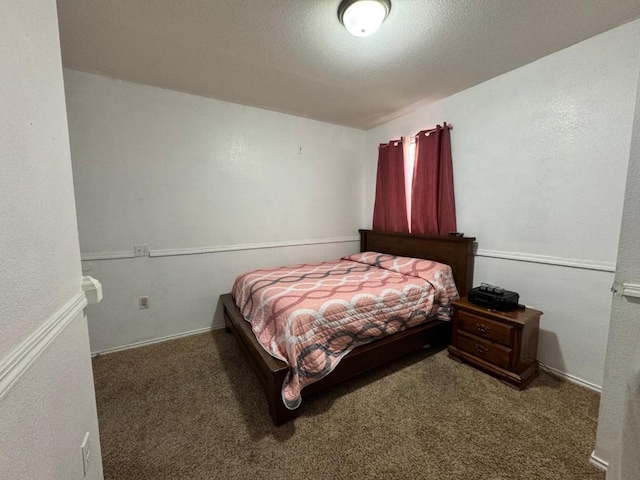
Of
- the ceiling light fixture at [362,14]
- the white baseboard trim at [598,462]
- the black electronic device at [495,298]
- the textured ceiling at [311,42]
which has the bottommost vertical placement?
the white baseboard trim at [598,462]

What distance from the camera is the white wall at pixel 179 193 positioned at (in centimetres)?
230

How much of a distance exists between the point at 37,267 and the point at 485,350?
2.61 metres

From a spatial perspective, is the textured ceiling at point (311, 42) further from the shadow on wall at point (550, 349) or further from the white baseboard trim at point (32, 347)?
the shadow on wall at point (550, 349)

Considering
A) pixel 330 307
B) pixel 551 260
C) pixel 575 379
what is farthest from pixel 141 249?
pixel 575 379

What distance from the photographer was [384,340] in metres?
2.04

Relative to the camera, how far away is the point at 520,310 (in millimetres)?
2051

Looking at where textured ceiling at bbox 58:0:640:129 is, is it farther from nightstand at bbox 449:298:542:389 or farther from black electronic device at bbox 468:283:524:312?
nightstand at bbox 449:298:542:389

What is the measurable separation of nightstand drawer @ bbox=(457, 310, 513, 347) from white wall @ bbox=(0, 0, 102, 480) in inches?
96.1

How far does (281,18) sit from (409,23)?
2.69 ft

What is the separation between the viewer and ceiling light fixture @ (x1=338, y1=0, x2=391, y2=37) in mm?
1465

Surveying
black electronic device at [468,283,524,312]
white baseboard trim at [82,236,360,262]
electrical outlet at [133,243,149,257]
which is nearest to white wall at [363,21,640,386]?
black electronic device at [468,283,524,312]

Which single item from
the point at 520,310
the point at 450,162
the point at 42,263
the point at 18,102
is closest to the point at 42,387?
the point at 42,263

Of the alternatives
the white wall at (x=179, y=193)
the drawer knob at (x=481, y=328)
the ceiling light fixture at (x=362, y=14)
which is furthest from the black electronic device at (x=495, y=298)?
the ceiling light fixture at (x=362, y=14)

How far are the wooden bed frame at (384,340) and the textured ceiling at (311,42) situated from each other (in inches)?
60.9
